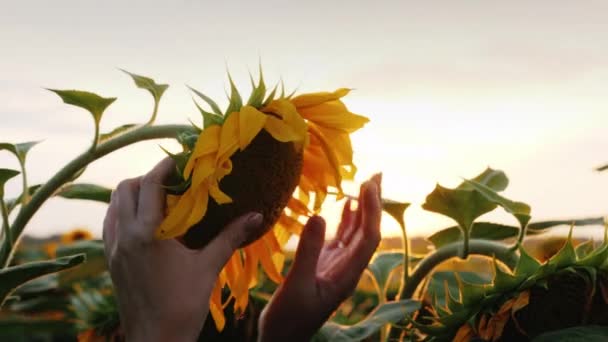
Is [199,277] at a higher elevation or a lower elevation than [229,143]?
lower

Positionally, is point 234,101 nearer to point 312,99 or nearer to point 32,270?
point 312,99

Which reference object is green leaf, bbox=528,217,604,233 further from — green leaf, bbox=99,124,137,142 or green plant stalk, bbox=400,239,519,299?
green leaf, bbox=99,124,137,142

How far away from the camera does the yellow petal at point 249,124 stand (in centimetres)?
131

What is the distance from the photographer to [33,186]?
1792 millimetres

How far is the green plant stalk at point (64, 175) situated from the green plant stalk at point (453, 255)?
0.53 metres

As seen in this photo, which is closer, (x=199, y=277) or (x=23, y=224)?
(x=199, y=277)

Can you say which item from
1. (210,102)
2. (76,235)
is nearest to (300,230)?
(210,102)

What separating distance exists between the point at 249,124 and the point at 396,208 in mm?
489

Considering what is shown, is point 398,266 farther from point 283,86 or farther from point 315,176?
point 283,86

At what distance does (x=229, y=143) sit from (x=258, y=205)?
0.12 m

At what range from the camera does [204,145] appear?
4.26 feet

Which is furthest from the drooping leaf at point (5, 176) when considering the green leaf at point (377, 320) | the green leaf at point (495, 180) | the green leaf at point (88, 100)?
the green leaf at point (495, 180)

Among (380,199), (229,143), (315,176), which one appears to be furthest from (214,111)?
(380,199)

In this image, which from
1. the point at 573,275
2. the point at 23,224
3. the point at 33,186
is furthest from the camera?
the point at 33,186
